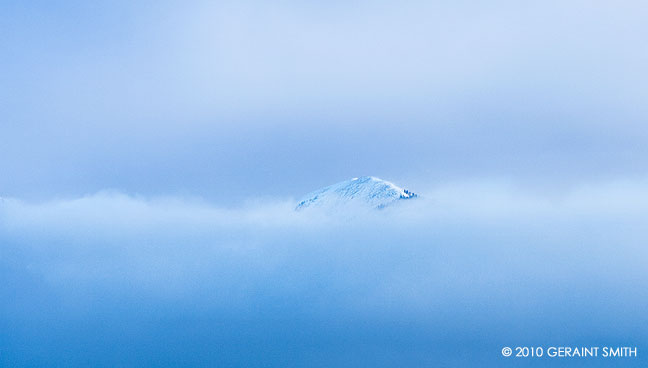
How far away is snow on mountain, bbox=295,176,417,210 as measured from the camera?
678 cm

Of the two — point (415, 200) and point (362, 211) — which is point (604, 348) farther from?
point (362, 211)

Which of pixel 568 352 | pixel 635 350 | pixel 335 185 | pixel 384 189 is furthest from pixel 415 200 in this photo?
pixel 635 350

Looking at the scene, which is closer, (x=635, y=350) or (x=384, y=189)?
(x=635, y=350)

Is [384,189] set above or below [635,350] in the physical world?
above

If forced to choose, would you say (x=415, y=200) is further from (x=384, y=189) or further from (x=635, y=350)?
(x=635, y=350)

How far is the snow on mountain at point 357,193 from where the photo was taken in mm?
6781

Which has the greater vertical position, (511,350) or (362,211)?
Result: (362,211)

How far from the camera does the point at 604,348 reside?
641 cm

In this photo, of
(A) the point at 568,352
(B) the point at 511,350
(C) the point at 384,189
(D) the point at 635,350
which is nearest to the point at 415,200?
(C) the point at 384,189

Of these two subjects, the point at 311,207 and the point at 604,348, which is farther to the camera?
the point at 311,207

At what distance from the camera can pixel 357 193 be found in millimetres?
6828

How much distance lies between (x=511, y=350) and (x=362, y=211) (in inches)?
106

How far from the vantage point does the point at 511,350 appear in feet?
21.4

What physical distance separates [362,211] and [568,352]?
10.8 feet
